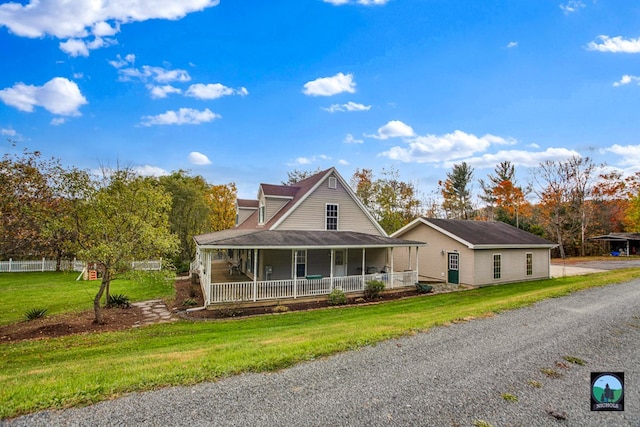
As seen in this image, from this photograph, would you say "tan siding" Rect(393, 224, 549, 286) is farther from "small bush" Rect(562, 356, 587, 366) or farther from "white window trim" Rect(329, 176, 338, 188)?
"small bush" Rect(562, 356, 587, 366)

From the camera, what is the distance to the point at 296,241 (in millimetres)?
14211

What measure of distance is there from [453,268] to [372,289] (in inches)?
270

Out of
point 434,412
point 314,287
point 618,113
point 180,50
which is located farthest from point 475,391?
point 618,113

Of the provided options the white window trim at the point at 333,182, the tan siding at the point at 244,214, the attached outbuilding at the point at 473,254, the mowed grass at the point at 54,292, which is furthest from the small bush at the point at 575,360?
the tan siding at the point at 244,214

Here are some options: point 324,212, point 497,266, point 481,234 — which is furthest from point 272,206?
point 497,266

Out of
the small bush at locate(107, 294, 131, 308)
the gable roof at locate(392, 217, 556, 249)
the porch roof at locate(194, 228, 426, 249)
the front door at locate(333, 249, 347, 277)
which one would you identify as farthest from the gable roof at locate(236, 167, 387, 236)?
the small bush at locate(107, 294, 131, 308)

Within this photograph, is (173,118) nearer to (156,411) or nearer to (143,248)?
(143,248)

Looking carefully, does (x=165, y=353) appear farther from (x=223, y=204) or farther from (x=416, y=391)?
(x=223, y=204)

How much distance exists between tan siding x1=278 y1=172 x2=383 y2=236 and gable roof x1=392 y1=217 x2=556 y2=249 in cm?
385

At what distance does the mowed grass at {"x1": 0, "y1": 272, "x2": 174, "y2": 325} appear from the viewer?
12461mm

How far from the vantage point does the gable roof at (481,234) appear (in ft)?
59.6

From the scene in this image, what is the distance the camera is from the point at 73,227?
1012 centimetres

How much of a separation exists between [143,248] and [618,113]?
Result: 27546 millimetres

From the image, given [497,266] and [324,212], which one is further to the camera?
[497,266]
